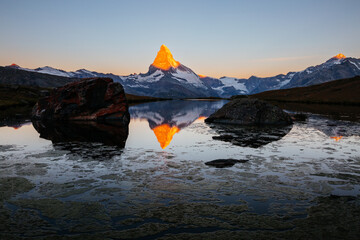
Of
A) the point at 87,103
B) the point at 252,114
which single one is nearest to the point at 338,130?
the point at 252,114

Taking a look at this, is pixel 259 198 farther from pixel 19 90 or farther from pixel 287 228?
pixel 19 90

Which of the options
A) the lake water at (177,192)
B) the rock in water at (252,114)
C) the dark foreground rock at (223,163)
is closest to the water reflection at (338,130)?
the rock in water at (252,114)

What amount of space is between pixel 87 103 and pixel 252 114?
23.4 meters

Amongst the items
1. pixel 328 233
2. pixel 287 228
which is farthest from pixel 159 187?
pixel 328 233

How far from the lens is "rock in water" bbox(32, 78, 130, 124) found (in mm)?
37344

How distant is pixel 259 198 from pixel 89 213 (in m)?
5.96

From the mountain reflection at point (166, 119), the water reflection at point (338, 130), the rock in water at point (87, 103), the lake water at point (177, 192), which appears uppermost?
the rock in water at point (87, 103)

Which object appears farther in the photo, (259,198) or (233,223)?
(259,198)

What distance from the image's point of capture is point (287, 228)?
23.8 feet

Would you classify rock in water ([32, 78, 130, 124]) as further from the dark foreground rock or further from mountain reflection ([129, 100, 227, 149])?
the dark foreground rock

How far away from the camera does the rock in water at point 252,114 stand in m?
32.1

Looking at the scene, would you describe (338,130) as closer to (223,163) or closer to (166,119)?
(223,163)

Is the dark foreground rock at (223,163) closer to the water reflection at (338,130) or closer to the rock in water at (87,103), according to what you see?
the water reflection at (338,130)

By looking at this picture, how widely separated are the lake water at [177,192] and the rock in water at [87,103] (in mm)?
19513
